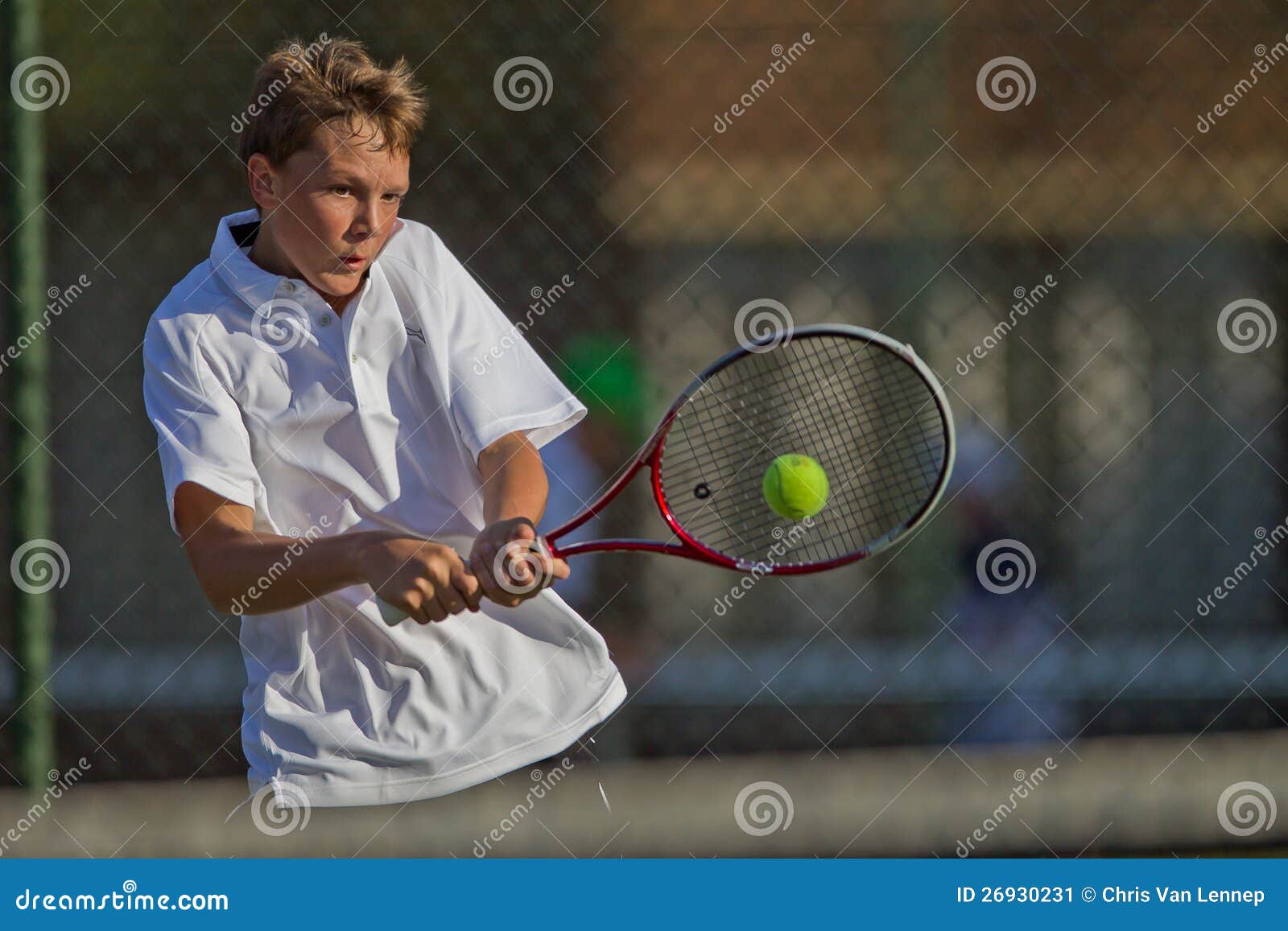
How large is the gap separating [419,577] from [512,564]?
96 mm

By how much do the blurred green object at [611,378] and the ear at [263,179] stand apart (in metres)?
1.34

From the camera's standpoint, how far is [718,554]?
1926mm

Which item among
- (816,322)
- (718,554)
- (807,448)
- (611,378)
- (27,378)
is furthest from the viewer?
(816,322)

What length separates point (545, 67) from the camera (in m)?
3.06

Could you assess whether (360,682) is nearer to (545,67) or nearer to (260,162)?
(260,162)

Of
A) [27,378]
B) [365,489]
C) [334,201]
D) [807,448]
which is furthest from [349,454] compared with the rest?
[807,448]

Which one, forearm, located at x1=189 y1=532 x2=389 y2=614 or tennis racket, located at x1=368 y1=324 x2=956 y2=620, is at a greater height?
tennis racket, located at x1=368 y1=324 x2=956 y2=620

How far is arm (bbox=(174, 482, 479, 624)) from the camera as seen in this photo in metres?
1.55

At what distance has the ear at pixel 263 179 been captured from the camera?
5.63 ft

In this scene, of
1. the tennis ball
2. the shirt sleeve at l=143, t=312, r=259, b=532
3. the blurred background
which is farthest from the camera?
the blurred background

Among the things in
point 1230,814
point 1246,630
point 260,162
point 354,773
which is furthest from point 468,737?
point 1246,630

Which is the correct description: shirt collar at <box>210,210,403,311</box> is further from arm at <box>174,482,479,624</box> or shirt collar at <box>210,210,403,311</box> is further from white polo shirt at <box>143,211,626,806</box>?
arm at <box>174,482,479,624</box>

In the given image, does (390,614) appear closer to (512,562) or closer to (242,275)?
(512,562)

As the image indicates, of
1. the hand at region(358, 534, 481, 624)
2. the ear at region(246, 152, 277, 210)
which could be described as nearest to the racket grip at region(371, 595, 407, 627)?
the hand at region(358, 534, 481, 624)
